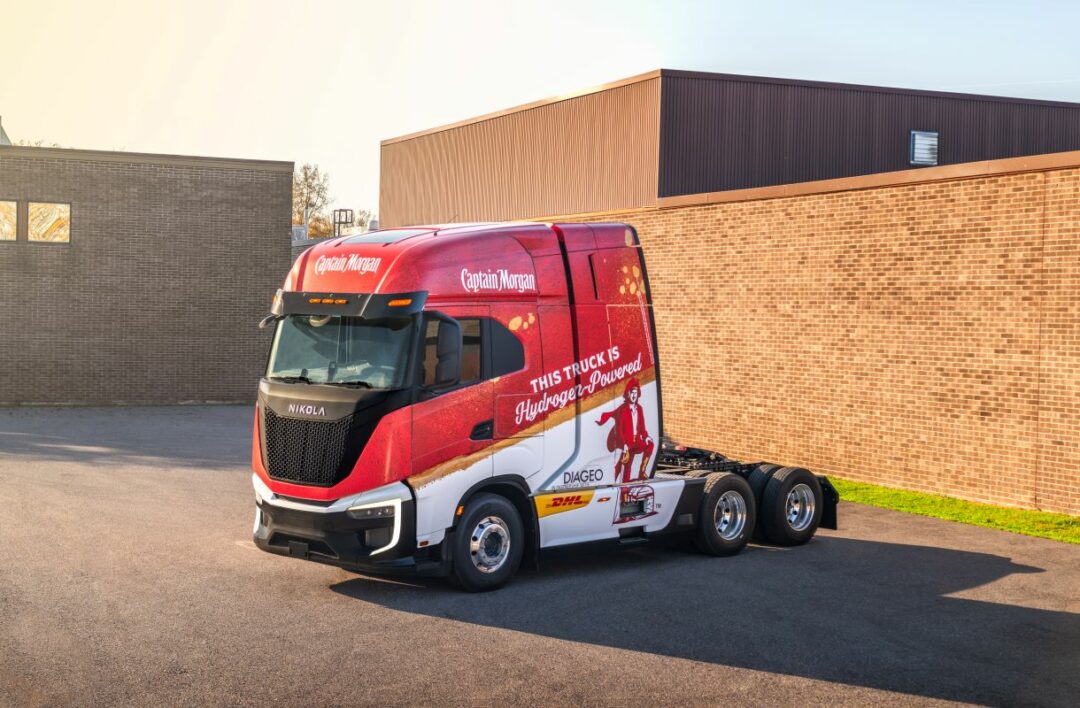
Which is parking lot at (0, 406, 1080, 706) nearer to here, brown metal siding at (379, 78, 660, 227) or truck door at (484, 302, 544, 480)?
truck door at (484, 302, 544, 480)

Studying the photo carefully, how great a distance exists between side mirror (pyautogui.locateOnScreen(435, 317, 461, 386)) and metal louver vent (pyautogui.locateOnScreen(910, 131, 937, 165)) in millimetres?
19900

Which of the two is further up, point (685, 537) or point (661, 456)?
point (661, 456)

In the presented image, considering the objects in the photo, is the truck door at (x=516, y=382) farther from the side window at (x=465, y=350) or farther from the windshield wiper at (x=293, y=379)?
the windshield wiper at (x=293, y=379)

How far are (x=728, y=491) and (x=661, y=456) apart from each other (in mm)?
988

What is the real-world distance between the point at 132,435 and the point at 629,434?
1558 cm

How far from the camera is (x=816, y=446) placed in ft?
63.5

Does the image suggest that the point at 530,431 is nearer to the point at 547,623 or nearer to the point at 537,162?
the point at 547,623

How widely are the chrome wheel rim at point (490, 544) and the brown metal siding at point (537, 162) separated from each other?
548 inches

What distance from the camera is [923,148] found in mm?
27984

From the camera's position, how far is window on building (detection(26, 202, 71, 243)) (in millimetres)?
31641

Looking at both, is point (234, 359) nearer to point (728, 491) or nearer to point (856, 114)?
point (856, 114)

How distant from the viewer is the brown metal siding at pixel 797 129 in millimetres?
25125

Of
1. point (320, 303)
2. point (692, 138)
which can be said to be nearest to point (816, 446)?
point (692, 138)

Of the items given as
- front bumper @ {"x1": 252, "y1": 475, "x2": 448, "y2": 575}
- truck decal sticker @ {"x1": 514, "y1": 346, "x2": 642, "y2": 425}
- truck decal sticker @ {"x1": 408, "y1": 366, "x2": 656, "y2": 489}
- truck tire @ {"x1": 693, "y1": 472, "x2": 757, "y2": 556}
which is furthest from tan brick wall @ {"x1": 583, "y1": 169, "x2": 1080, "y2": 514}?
front bumper @ {"x1": 252, "y1": 475, "x2": 448, "y2": 575}
